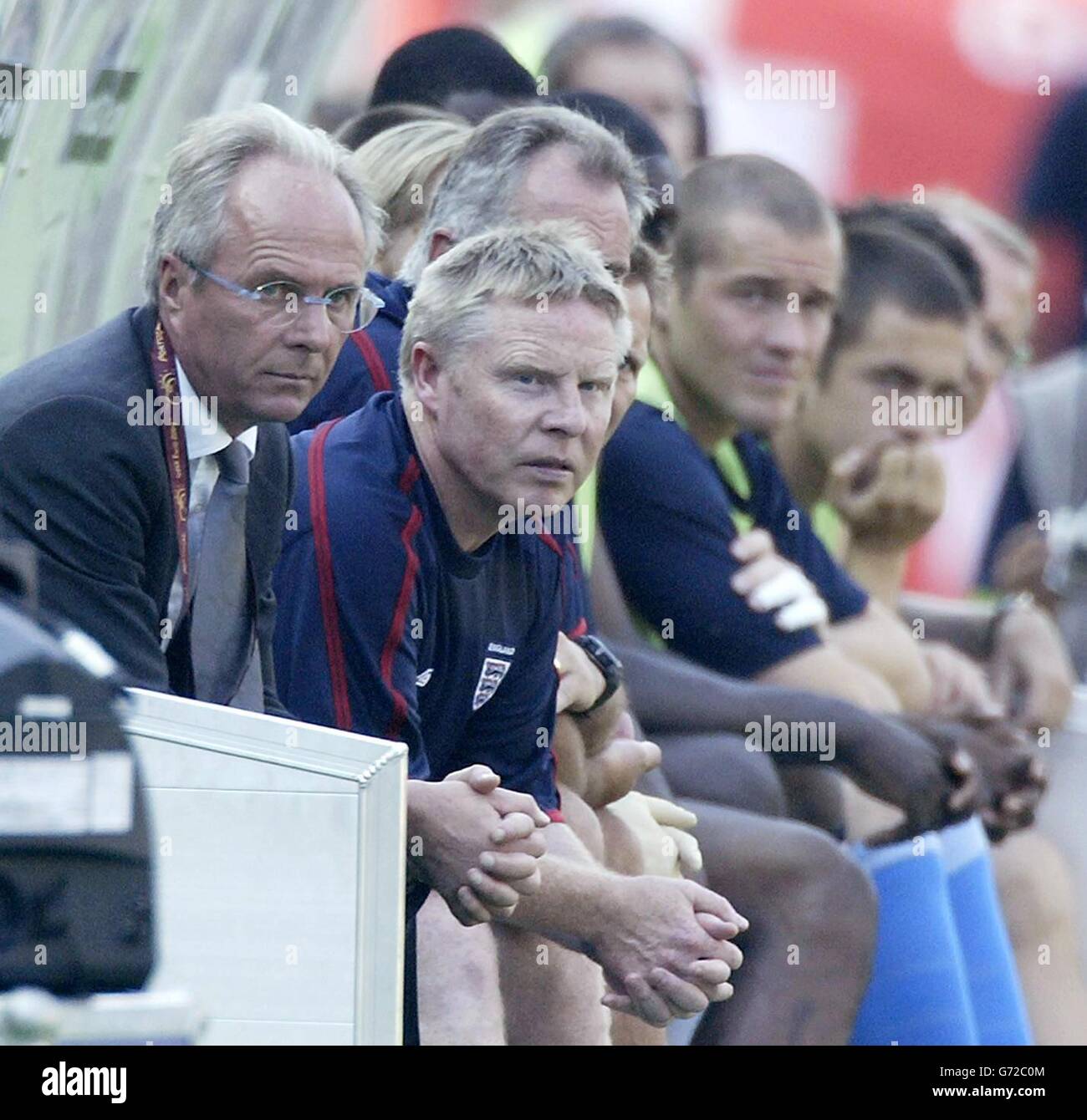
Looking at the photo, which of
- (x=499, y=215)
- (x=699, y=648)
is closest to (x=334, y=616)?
(x=499, y=215)

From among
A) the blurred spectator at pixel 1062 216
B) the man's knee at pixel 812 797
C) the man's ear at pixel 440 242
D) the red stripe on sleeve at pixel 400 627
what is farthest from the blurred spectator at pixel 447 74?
the blurred spectator at pixel 1062 216

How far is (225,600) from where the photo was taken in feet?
9.34

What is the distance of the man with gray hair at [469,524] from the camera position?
9.49 feet

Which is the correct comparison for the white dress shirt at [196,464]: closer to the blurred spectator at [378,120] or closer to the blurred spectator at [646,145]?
the blurred spectator at [378,120]

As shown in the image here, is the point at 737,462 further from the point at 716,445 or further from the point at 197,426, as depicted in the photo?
the point at 197,426

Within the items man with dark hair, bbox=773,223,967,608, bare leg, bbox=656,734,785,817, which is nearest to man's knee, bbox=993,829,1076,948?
man with dark hair, bbox=773,223,967,608

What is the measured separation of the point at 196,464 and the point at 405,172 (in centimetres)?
94

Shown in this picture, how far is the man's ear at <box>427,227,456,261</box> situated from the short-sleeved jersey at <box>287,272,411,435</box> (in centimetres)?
8

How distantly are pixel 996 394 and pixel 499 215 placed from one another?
2.40m

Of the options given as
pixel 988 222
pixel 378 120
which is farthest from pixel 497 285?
pixel 988 222

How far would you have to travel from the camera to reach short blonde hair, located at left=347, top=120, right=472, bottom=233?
Result: 361 cm

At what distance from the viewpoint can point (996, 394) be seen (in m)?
5.55

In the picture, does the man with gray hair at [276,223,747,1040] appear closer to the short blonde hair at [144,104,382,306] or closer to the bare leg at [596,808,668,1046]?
the short blonde hair at [144,104,382,306]
